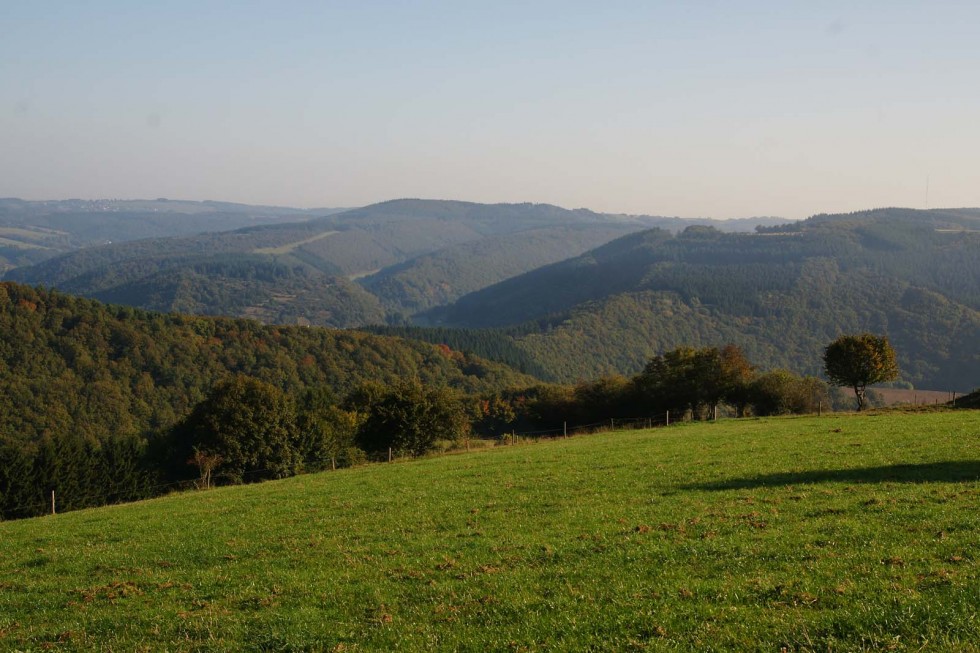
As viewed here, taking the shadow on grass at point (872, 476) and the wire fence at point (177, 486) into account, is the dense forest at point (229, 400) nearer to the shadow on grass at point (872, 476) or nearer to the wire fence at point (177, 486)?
the wire fence at point (177, 486)

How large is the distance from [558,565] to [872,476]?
511 inches

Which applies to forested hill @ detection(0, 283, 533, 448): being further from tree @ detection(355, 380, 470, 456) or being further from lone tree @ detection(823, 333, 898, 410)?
lone tree @ detection(823, 333, 898, 410)

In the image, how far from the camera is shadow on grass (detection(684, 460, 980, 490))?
2169 centimetres

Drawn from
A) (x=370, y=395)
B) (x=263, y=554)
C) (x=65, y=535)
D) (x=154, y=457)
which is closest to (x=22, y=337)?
(x=154, y=457)

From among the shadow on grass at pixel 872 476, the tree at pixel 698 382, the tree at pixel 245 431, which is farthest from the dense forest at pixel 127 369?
the shadow on grass at pixel 872 476

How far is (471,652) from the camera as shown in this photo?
10.9 meters

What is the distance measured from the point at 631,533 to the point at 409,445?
48.7 meters

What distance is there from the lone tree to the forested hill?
314 ft

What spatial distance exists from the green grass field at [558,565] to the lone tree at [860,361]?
42.6 m

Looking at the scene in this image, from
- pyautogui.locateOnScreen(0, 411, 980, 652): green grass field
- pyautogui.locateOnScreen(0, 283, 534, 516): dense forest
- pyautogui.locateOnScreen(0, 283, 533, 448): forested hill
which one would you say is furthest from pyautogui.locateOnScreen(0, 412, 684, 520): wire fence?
pyautogui.locateOnScreen(0, 283, 533, 448): forested hill

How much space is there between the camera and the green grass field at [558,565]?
11.1m

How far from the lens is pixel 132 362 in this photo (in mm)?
155375

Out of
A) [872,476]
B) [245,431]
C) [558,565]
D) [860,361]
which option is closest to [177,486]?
[245,431]

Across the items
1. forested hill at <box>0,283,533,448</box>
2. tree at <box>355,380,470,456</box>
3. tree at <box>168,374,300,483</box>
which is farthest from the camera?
forested hill at <box>0,283,533,448</box>
